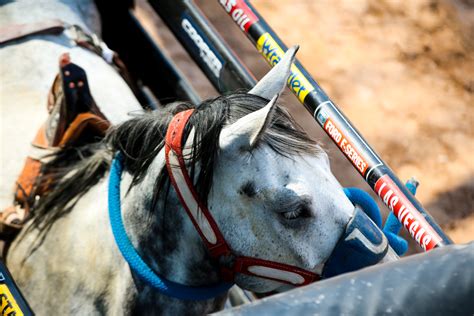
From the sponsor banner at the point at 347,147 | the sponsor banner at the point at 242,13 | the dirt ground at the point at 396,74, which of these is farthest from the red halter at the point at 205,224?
the dirt ground at the point at 396,74

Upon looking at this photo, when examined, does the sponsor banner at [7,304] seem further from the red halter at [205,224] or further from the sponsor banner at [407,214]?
the sponsor banner at [407,214]

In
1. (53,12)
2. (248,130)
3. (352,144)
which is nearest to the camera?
(248,130)

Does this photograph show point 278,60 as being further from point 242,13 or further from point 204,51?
point 204,51

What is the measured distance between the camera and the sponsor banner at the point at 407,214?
159 centimetres

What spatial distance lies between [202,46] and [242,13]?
0.77 ft

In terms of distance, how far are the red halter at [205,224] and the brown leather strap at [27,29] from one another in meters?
0.96

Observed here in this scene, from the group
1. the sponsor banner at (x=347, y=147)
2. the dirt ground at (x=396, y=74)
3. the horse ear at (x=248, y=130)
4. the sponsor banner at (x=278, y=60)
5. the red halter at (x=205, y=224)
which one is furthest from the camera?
the dirt ground at (x=396, y=74)

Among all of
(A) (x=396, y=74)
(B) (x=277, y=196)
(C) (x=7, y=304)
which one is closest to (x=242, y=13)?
(B) (x=277, y=196)

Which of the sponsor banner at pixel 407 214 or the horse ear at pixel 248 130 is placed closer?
the horse ear at pixel 248 130

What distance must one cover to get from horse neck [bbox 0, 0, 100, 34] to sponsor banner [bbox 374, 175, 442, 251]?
120cm

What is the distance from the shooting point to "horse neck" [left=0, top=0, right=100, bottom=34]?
7.70ft

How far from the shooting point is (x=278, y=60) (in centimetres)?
200

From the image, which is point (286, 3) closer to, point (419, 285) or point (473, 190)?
point (473, 190)

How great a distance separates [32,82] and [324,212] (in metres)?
1.13
